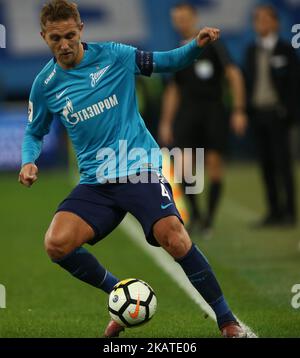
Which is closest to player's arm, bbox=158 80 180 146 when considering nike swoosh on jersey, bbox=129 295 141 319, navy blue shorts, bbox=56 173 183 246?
navy blue shorts, bbox=56 173 183 246

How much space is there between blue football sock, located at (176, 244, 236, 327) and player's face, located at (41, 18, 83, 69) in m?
1.43

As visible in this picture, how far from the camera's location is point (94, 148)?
6668 millimetres

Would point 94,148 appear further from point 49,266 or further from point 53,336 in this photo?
point 49,266

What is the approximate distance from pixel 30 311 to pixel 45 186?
11672 millimetres

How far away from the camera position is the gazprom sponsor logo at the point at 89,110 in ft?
21.7

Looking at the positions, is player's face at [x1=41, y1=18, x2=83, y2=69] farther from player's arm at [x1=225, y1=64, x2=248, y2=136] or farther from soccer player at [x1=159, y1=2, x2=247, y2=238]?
soccer player at [x1=159, y1=2, x2=247, y2=238]

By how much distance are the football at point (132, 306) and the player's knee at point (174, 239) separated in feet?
1.08

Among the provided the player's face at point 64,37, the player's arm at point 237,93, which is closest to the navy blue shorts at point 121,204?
the player's face at point 64,37

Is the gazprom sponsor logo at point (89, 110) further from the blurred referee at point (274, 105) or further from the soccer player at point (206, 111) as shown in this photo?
the blurred referee at point (274, 105)

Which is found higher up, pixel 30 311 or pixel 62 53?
pixel 62 53

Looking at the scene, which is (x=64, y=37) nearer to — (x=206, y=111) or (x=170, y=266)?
(x=170, y=266)

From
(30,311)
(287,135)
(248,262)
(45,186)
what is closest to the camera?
(30,311)

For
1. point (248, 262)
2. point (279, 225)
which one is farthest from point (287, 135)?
point (248, 262)

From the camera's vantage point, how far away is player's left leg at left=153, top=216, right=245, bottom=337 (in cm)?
635
